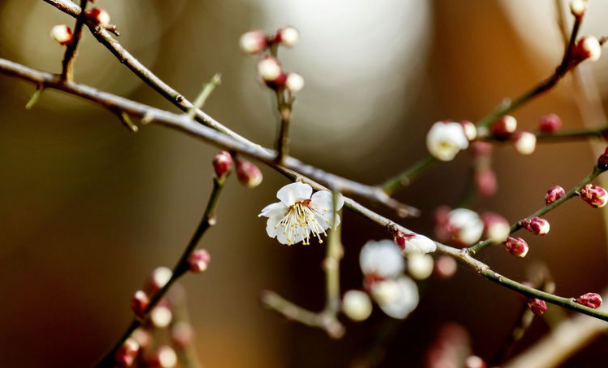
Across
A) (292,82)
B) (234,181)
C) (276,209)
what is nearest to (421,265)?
(276,209)

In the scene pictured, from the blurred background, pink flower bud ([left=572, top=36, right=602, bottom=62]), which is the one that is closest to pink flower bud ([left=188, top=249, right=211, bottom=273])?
pink flower bud ([left=572, top=36, right=602, bottom=62])

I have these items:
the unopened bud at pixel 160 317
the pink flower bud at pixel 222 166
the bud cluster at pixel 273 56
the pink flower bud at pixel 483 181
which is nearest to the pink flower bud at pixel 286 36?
the bud cluster at pixel 273 56

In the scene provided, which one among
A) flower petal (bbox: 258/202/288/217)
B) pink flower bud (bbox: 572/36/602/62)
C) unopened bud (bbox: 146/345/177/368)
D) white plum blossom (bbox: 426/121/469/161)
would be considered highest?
pink flower bud (bbox: 572/36/602/62)

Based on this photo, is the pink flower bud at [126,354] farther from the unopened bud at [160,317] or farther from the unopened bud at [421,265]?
the unopened bud at [421,265]

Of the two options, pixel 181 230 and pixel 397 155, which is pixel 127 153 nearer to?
pixel 181 230

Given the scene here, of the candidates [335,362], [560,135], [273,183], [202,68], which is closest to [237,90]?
[202,68]

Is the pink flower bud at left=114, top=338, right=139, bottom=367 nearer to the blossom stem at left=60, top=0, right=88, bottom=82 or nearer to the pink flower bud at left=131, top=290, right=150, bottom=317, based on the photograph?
the pink flower bud at left=131, top=290, right=150, bottom=317
